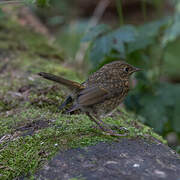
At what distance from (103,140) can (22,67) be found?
2688 millimetres

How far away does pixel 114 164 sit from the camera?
2500 millimetres

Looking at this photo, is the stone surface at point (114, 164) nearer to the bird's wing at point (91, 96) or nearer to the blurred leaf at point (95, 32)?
the bird's wing at point (91, 96)

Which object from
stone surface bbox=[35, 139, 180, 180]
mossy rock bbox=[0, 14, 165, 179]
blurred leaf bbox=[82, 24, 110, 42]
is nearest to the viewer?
stone surface bbox=[35, 139, 180, 180]

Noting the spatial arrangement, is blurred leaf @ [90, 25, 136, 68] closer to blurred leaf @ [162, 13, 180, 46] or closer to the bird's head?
the bird's head

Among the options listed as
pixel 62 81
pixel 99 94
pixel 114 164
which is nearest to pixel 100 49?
pixel 99 94

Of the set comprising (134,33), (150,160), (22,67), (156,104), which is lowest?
(156,104)

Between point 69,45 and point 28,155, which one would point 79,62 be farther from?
point 28,155

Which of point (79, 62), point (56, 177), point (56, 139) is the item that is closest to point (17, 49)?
point (79, 62)

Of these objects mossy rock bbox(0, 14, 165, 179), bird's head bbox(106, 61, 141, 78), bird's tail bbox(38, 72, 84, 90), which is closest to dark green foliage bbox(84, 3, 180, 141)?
mossy rock bbox(0, 14, 165, 179)

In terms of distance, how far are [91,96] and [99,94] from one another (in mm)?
106

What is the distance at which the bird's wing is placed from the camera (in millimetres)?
3159

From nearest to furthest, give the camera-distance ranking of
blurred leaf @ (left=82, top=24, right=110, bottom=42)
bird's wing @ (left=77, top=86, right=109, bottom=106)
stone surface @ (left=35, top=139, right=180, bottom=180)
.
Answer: stone surface @ (left=35, top=139, right=180, bottom=180), bird's wing @ (left=77, top=86, right=109, bottom=106), blurred leaf @ (left=82, top=24, right=110, bottom=42)

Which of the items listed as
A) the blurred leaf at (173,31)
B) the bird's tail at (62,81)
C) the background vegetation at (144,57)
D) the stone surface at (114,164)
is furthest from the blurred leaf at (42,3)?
the blurred leaf at (173,31)

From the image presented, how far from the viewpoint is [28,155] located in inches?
109
